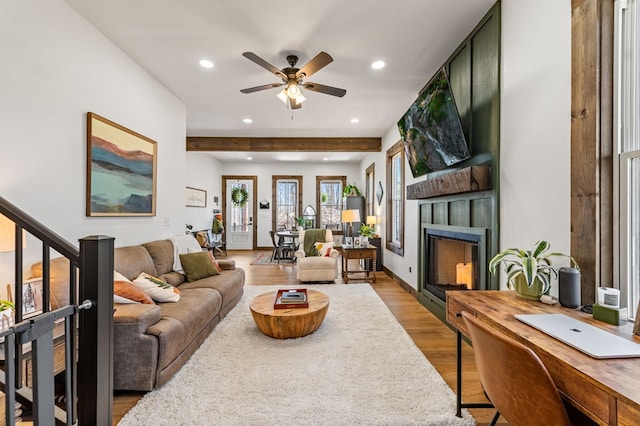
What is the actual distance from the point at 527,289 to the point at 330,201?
24.7 ft

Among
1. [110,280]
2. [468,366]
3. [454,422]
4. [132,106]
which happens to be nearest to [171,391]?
[110,280]

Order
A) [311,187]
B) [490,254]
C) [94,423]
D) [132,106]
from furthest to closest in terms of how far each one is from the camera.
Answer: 1. [311,187]
2. [132,106]
3. [490,254]
4. [94,423]

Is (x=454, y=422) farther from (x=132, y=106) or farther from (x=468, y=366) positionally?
(x=132, y=106)

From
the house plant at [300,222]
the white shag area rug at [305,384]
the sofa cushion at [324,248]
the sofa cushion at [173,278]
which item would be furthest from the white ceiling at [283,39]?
the house plant at [300,222]

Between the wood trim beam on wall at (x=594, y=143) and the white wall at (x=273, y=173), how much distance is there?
7.40m

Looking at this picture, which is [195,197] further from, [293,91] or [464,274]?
[464,274]

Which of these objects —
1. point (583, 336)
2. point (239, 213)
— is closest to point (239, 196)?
point (239, 213)

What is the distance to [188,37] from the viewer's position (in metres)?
2.74

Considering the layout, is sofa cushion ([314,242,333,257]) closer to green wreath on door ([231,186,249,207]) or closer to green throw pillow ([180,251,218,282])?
green throw pillow ([180,251,218,282])

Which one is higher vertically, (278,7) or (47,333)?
(278,7)

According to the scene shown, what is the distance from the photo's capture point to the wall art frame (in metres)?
6.86

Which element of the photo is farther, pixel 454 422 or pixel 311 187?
pixel 311 187

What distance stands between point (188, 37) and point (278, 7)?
0.98 m

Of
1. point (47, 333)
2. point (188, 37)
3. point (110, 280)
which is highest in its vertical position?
point (188, 37)
